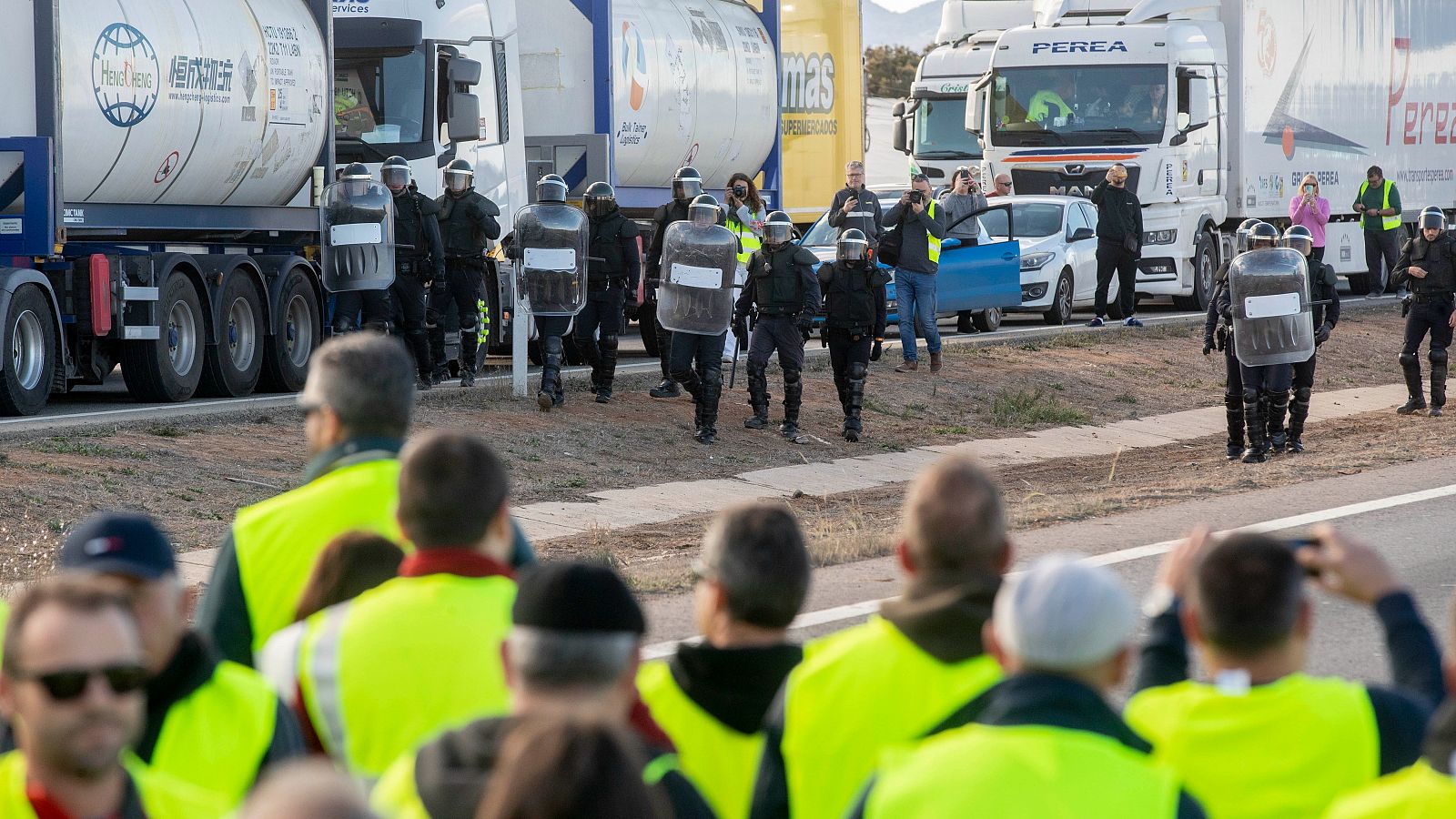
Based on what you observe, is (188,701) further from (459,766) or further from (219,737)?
(459,766)

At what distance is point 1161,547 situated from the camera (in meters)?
11.1

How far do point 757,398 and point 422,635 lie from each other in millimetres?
13950

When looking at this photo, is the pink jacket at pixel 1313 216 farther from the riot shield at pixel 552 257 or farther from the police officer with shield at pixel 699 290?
the riot shield at pixel 552 257

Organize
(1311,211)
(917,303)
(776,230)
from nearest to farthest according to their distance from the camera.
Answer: (776,230) < (917,303) < (1311,211)

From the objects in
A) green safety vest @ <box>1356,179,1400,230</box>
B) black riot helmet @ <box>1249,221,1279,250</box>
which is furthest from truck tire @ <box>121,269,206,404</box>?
green safety vest @ <box>1356,179,1400,230</box>

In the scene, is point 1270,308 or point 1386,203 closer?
point 1270,308

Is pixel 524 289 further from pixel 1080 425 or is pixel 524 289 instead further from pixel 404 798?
pixel 404 798

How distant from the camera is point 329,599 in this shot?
4125mm

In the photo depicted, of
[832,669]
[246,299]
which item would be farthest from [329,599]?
[246,299]

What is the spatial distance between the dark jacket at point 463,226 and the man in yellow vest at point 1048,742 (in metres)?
14.7

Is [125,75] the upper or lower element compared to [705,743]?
upper

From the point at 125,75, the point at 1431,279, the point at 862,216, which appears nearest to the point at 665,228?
the point at 862,216

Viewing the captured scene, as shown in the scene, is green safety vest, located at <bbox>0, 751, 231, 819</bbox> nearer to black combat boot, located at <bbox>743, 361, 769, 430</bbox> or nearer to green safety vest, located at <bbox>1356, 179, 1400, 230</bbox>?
black combat boot, located at <bbox>743, 361, 769, 430</bbox>

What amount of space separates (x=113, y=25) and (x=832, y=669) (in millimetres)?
13012
